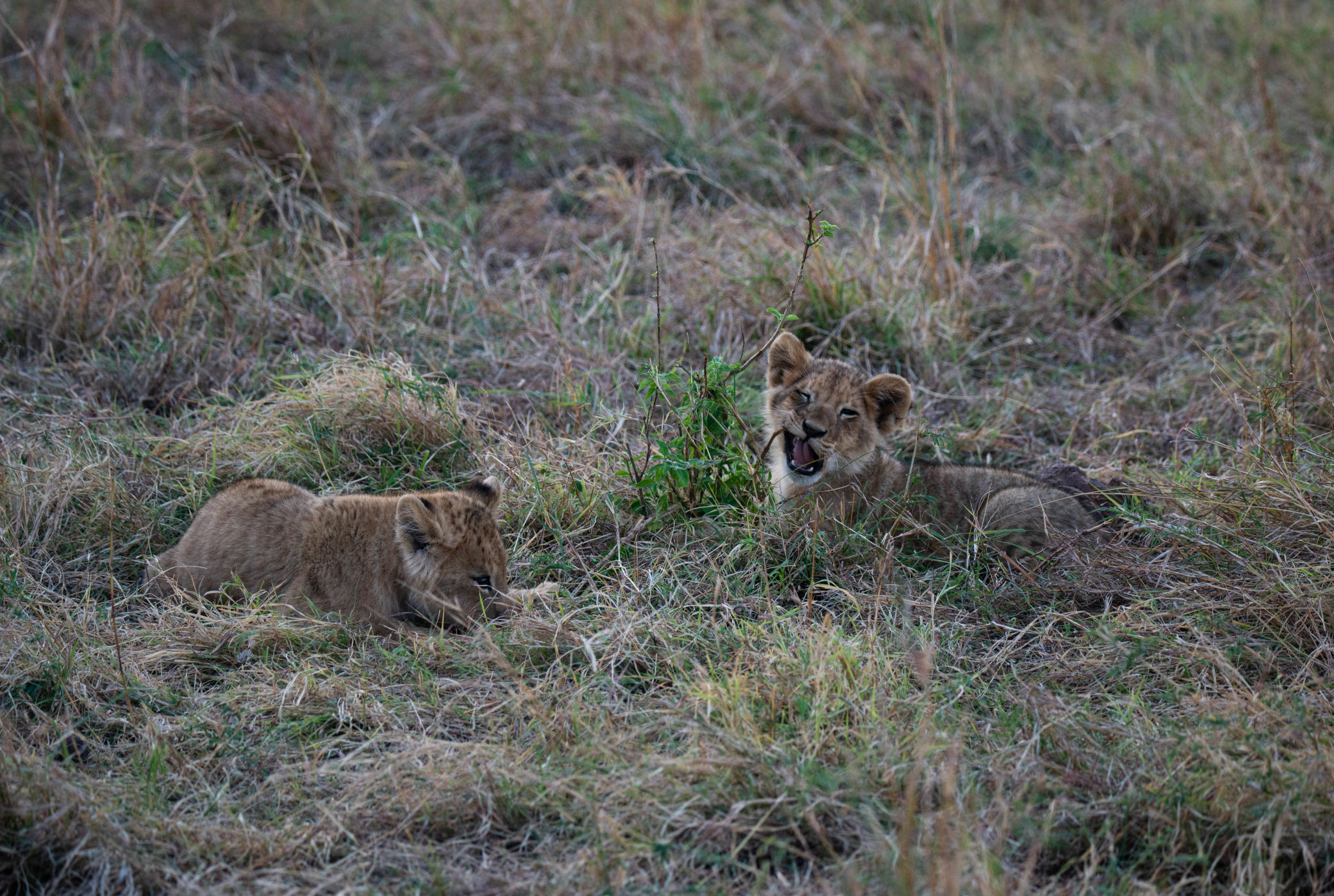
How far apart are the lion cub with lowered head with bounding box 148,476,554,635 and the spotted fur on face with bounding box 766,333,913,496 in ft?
4.68

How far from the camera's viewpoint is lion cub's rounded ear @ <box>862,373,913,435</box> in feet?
17.0

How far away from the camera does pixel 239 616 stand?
4.48 m

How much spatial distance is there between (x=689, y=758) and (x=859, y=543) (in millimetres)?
1700

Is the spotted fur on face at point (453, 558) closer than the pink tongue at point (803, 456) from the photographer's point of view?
Yes

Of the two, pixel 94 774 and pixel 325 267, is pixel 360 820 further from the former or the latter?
pixel 325 267

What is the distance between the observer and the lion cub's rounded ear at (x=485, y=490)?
186 inches

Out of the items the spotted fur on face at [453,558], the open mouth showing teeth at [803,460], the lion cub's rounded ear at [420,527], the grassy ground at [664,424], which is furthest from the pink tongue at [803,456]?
the lion cub's rounded ear at [420,527]

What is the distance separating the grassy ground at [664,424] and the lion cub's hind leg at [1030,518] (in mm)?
176

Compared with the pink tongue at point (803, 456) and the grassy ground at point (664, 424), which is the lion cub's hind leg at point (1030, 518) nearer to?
the grassy ground at point (664, 424)

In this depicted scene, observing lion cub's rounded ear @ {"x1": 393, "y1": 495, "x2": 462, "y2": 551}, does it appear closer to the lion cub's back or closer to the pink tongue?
the lion cub's back

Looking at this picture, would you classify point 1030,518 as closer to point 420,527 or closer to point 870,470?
point 870,470

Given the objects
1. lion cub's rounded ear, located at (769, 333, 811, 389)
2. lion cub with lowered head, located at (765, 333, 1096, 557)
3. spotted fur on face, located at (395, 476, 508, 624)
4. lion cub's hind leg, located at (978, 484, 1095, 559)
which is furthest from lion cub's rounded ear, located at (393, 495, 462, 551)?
lion cub's hind leg, located at (978, 484, 1095, 559)

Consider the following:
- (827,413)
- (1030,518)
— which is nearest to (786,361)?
(827,413)

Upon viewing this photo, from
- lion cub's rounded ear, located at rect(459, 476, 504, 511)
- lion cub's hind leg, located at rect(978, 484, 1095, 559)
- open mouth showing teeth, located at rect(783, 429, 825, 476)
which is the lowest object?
lion cub's hind leg, located at rect(978, 484, 1095, 559)
